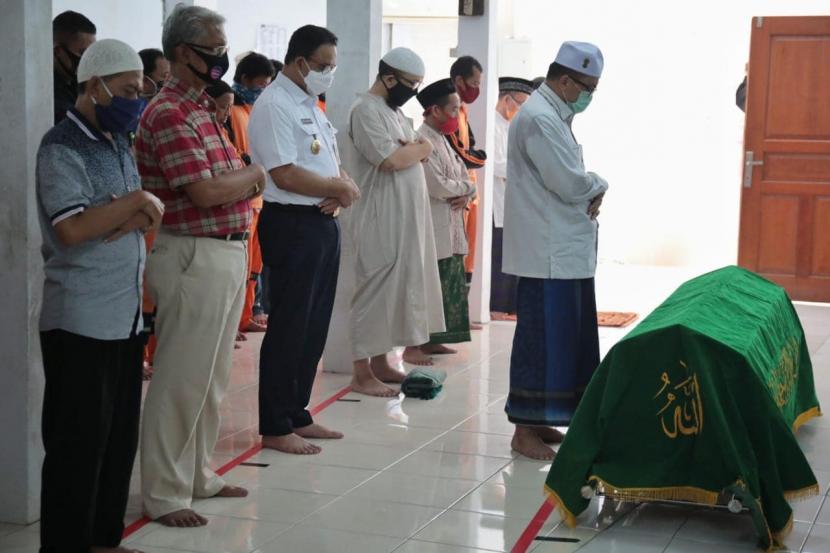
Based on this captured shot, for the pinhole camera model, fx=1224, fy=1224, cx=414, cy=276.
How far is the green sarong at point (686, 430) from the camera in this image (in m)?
3.81

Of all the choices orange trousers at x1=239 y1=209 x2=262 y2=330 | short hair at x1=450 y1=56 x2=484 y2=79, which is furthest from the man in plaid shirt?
orange trousers at x1=239 y1=209 x2=262 y2=330

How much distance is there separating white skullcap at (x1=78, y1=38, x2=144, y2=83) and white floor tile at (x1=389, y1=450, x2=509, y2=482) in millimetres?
2060

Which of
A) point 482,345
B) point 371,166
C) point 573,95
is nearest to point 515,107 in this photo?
point 482,345

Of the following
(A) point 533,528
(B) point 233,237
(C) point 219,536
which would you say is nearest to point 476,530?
(A) point 533,528

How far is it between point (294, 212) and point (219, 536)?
1.43 meters

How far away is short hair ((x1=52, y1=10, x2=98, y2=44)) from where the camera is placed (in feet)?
18.7

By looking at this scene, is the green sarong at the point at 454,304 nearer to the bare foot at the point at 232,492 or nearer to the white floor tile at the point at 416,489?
the white floor tile at the point at 416,489

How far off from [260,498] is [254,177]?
116 cm

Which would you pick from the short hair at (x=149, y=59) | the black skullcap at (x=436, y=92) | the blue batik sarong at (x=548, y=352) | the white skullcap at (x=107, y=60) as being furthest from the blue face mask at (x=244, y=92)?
the white skullcap at (x=107, y=60)

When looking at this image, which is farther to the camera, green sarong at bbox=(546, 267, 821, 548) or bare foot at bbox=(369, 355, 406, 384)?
bare foot at bbox=(369, 355, 406, 384)

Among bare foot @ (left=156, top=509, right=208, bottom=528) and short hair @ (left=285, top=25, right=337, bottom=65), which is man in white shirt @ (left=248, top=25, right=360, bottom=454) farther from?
bare foot @ (left=156, top=509, right=208, bottom=528)

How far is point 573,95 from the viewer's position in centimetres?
486

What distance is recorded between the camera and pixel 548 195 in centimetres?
482

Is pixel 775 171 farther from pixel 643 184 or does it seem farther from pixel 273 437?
pixel 273 437
